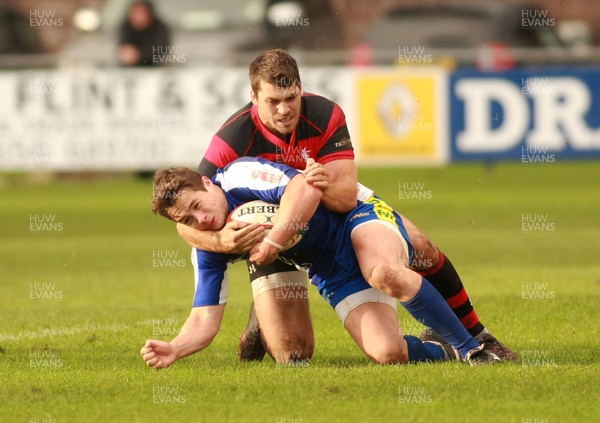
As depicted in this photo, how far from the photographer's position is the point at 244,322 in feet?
33.0

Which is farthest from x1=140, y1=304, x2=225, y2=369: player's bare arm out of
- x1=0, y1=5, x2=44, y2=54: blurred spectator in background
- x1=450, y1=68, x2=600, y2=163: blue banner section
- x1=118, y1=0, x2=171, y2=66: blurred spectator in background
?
x1=0, y1=5, x2=44, y2=54: blurred spectator in background

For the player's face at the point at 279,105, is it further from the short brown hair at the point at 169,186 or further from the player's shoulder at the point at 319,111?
the short brown hair at the point at 169,186

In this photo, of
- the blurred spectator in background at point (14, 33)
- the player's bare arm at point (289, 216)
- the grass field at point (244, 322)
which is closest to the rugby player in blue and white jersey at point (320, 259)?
the player's bare arm at point (289, 216)

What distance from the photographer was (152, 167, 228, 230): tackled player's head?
7391 mm

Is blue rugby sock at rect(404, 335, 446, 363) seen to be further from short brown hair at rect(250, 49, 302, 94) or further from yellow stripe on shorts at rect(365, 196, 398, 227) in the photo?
short brown hair at rect(250, 49, 302, 94)

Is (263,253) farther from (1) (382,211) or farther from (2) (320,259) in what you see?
(1) (382,211)

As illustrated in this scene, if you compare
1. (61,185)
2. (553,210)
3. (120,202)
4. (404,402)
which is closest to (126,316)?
(404,402)

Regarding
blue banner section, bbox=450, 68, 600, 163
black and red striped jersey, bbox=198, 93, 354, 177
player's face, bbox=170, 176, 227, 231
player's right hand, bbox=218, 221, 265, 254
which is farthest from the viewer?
blue banner section, bbox=450, 68, 600, 163

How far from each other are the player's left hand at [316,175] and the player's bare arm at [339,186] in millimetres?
17

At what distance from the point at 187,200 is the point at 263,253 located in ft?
1.70

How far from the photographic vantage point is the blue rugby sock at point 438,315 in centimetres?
750

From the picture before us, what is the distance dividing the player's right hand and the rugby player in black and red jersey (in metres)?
0.67

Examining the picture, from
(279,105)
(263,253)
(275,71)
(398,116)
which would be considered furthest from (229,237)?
(398,116)

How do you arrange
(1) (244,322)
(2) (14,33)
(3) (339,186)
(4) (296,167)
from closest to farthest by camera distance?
(3) (339,186) < (4) (296,167) < (1) (244,322) < (2) (14,33)
